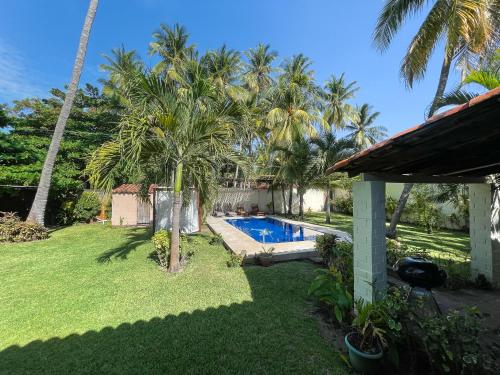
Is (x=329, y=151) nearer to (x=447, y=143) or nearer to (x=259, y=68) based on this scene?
(x=447, y=143)

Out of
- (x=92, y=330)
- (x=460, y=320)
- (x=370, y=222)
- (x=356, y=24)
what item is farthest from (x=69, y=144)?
(x=460, y=320)

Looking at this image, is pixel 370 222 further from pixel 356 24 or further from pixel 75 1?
pixel 75 1

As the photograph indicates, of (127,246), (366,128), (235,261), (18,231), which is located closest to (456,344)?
(235,261)

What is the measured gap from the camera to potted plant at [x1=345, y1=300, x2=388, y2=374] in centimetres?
277

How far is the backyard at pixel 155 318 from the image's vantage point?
10.2 feet

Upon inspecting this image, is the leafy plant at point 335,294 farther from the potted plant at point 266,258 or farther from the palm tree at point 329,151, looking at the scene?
the palm tree at point 329,151

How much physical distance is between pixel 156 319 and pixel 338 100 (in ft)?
90.2

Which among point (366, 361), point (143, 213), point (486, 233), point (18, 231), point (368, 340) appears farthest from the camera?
point (143, 213)

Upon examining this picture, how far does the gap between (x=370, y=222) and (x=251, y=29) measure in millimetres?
16198

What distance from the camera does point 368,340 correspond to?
2.99 meters

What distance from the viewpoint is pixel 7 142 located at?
473 inches

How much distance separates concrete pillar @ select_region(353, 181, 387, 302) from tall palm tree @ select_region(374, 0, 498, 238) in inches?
242

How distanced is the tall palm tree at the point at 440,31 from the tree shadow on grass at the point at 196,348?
7861 mm

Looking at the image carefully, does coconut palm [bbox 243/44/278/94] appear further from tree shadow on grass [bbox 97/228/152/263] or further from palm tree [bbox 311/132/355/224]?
tree shadow on grass [bbox 97/228/152/263]
